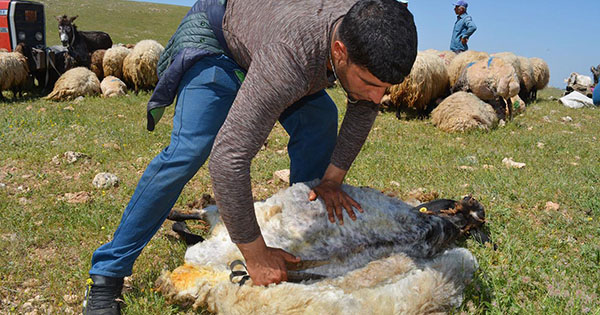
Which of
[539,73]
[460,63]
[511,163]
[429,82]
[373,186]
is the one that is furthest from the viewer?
[539,73]

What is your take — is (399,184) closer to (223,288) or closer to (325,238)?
(325,238)

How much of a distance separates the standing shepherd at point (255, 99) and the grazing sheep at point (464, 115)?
181 inches

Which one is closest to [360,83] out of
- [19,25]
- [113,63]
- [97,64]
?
[113,63]

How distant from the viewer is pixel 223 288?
1979 millimetres

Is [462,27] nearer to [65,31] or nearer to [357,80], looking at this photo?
[65,31]

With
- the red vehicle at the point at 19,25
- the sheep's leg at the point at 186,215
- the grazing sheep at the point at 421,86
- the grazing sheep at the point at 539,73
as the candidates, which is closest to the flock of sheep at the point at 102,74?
the red vehicle at the point at 19,25

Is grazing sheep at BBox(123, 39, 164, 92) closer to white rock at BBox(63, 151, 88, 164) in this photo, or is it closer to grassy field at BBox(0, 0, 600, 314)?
grassy field at BBox(0, 0, 600, 314)

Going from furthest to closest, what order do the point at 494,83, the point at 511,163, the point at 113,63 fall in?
the point at 113,63
the point at 494,83
the point at 511,163

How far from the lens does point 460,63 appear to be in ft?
27.7

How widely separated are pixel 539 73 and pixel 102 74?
11.4m

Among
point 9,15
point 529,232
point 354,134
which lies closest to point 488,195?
point 529,232

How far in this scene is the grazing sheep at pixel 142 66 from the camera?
9.26 metres

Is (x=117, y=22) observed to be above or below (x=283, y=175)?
below

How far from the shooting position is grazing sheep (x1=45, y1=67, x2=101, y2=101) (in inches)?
330
